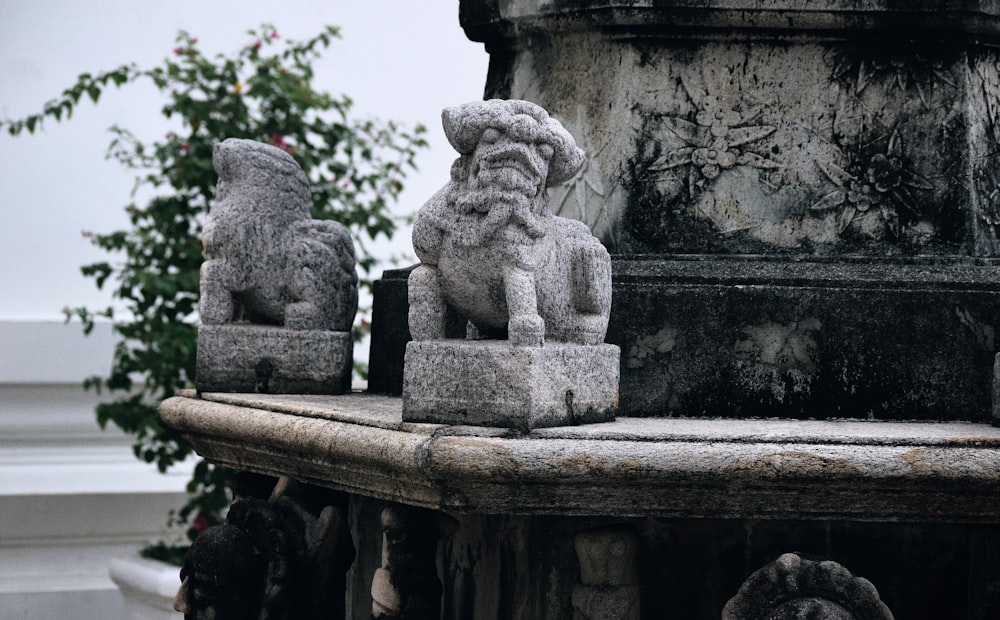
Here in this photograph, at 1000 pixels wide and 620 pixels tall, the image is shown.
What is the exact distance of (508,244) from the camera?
3637 millimetres

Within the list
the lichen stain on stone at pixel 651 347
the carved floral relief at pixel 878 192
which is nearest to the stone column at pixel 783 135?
the carved floral relief at pixel 878 192

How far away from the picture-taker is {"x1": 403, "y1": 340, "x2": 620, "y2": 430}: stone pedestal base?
11.3 feet

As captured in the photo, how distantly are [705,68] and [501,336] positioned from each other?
1.04m

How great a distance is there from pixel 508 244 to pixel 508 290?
102mm

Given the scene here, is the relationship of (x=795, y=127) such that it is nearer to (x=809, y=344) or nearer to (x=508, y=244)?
(x=809, y=344)

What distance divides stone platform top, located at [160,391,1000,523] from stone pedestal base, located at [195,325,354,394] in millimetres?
906

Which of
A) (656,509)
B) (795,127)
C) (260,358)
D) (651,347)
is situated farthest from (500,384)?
(795,127)

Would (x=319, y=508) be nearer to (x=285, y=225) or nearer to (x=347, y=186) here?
(x=285, y=225)

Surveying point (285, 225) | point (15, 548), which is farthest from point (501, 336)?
point (15, 548)

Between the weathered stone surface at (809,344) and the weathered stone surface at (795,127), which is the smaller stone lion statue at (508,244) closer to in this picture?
the weathered stone surface at (809,344)

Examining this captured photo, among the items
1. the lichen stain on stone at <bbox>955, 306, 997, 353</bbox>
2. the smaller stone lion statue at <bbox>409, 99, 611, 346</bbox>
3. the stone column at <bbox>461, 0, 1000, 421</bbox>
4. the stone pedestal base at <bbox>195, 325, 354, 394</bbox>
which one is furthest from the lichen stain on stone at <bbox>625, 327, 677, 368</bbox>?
the stone pedestal base at <bbox>195, 325, 354, 394</bbox>

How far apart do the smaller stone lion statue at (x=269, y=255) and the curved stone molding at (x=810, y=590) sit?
158 cm

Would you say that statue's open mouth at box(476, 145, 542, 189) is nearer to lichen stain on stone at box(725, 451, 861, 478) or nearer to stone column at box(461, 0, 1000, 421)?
stone column at box(461, 0, 1000, 421)

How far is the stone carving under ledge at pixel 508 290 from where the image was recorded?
349cm
